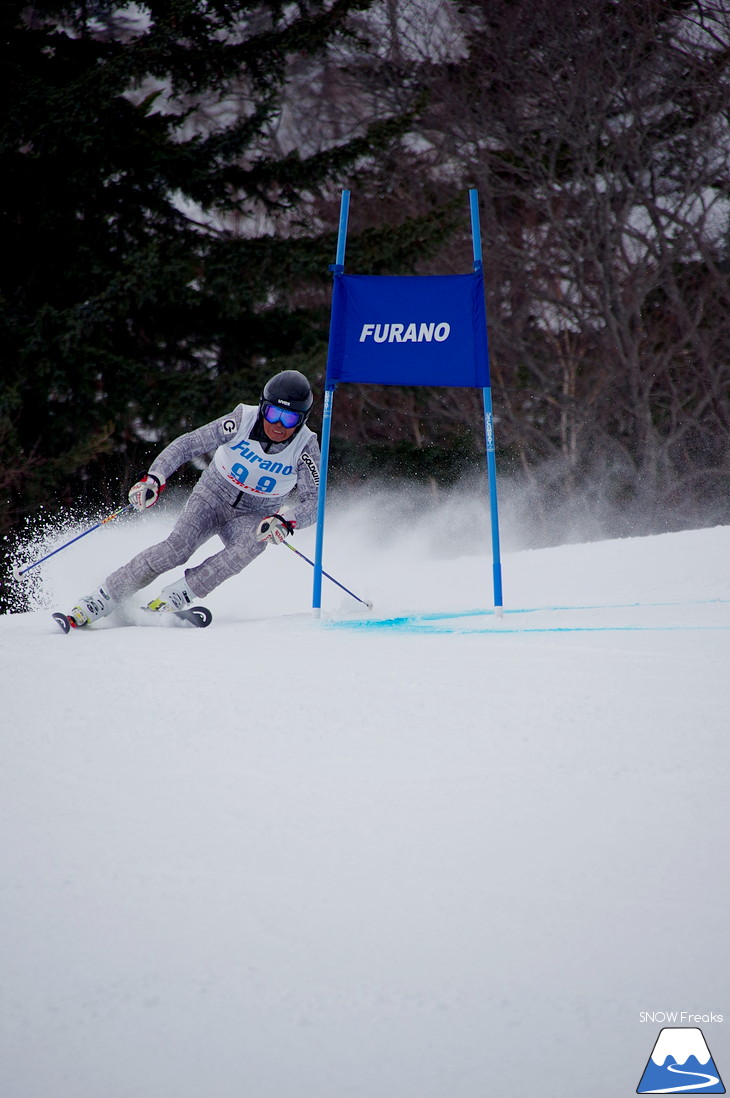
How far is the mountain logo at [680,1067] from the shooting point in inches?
62.6

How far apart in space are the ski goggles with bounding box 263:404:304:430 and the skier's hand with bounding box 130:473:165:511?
28.9 inches

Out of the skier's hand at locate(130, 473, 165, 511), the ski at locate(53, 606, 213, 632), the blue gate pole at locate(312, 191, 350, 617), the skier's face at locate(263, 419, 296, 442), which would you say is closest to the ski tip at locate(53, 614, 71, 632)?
the ski at locate(53, 606, 213, 632)

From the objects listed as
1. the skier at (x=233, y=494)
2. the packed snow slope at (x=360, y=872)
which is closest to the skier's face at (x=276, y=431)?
the skier at (x=233, y=494)

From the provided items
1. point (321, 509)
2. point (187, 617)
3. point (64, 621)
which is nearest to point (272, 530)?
point (321, 509)

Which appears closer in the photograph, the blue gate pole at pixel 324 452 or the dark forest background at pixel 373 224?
the blue gate pole at pixel 324 452

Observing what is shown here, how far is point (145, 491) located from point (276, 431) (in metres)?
0.82

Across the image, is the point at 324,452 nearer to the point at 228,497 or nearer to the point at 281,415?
the point at 281,415

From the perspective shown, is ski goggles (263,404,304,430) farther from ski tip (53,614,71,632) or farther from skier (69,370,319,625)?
ski tip (53,614,71,632)

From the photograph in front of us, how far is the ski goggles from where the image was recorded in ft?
18.9

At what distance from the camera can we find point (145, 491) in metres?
5.70

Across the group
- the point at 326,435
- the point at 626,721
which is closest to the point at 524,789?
the point at 626,721

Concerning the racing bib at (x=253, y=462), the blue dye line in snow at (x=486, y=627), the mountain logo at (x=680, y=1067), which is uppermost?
the racing bib at (x=253, y=462)

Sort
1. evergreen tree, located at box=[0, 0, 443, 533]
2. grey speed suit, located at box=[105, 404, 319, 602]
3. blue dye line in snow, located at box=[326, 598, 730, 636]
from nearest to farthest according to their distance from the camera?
blue dye line in snow, located at box=[326, 598, 730, 636], grey speed suit, located at box=[105, 404, 319, 602], evergreen tree, located at box=[0, 0, 443, 533]

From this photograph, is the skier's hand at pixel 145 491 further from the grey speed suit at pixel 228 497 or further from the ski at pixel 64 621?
the ski at pixel 64 621
